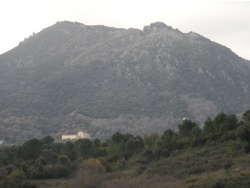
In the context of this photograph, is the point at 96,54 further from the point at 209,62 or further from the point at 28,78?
the point at 209,62

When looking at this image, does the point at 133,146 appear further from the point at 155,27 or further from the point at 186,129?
the point at 155,27

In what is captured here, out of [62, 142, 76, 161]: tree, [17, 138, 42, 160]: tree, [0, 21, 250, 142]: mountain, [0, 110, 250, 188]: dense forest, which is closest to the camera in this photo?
[0, 110, 250, 188]: dense forest

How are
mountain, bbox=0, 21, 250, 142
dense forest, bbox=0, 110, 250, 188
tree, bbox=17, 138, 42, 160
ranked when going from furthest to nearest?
mountain, bbox=0, 21, 250, 142 < tree, bbox=17, 138, 42, 160 < dense forest, bbox=0, 110, 250, 188

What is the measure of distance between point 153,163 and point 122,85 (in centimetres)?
9158

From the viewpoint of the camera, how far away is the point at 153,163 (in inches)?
1569

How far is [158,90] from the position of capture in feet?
422

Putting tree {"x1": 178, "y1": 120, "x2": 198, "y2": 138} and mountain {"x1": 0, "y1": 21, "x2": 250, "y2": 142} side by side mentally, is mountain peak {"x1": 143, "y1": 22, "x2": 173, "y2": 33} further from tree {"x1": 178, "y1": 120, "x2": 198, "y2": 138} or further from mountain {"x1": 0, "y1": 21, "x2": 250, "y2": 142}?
tree {"x1": 178, "y1": 120, "x2": 198, "y2": 138}

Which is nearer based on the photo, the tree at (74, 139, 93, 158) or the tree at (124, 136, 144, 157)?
the tree at (124, 136, 144, 157)

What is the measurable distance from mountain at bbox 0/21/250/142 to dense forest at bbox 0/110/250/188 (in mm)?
50471

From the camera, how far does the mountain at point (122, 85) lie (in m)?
111

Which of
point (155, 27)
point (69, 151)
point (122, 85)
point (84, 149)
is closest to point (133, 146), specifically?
point (84, 149)

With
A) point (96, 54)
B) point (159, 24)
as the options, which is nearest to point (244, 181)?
point (96, 54)

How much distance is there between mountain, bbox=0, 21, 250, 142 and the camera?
111 m

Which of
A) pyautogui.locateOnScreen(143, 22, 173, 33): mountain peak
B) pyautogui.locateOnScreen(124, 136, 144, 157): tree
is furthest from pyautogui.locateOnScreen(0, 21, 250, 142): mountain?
pyautogui.locateOnScreen(124, 136, 144, 157): tree
